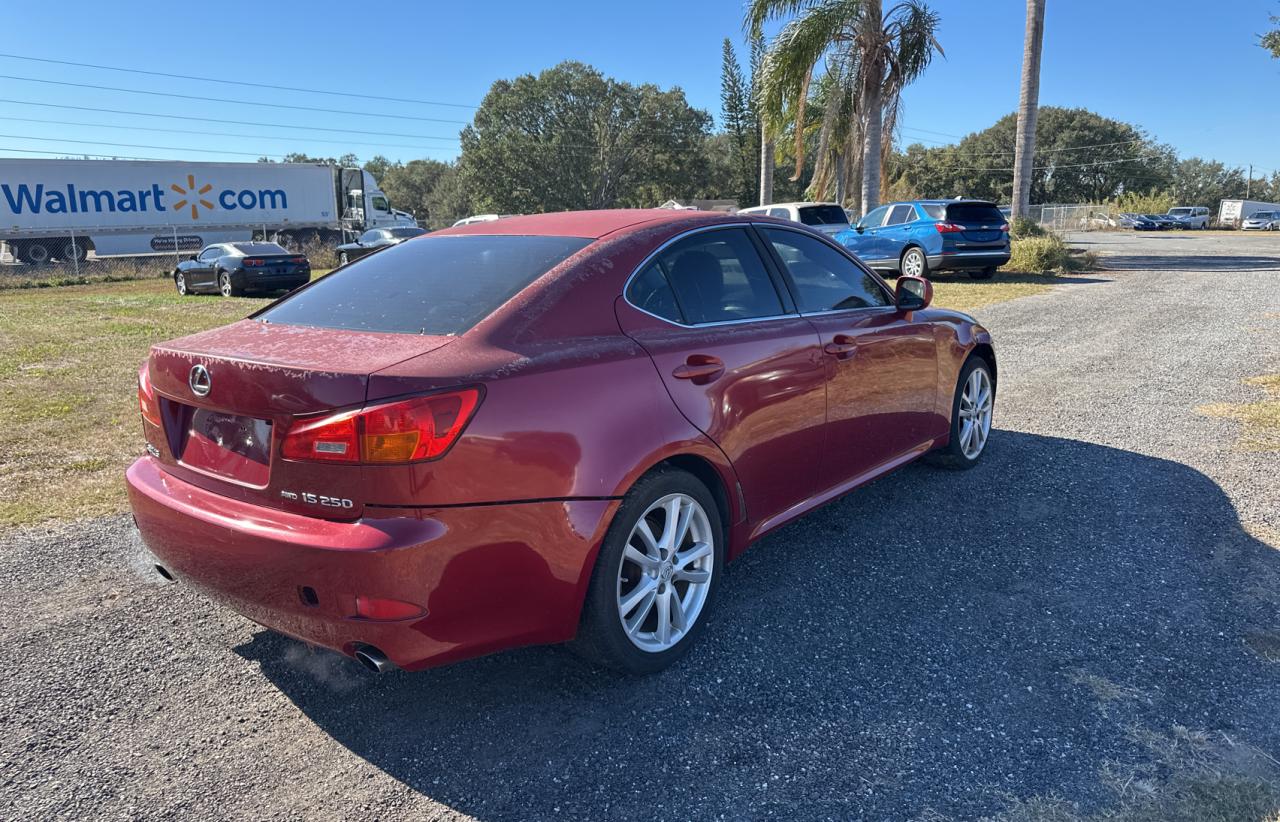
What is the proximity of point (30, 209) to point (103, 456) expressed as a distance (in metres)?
31.7

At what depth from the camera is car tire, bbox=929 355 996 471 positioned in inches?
197

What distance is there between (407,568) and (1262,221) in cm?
7445

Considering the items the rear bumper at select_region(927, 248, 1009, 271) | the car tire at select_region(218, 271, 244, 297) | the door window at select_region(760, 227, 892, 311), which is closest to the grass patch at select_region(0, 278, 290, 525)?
the car tire at select_region(218, 271, 244, 297)

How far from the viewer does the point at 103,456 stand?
5.85 meters

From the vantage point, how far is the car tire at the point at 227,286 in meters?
19.6

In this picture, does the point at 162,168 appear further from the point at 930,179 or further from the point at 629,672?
the point at 930,179

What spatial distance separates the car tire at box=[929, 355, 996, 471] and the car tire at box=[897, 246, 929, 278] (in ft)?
38.3

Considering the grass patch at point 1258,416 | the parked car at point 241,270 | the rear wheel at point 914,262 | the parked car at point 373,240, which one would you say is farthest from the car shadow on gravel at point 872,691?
the parked car at point 373,240

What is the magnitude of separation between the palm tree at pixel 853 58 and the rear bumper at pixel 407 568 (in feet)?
60.7

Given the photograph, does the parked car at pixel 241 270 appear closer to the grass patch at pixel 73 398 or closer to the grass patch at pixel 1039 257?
the grass patch at pixel 73 398

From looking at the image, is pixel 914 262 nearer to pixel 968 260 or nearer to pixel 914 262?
pixel 914 262

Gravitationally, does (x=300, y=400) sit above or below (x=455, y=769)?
above

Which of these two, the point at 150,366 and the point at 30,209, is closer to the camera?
the point at 150,366

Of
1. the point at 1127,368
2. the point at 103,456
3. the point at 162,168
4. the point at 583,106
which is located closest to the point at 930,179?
the point at 583,106
